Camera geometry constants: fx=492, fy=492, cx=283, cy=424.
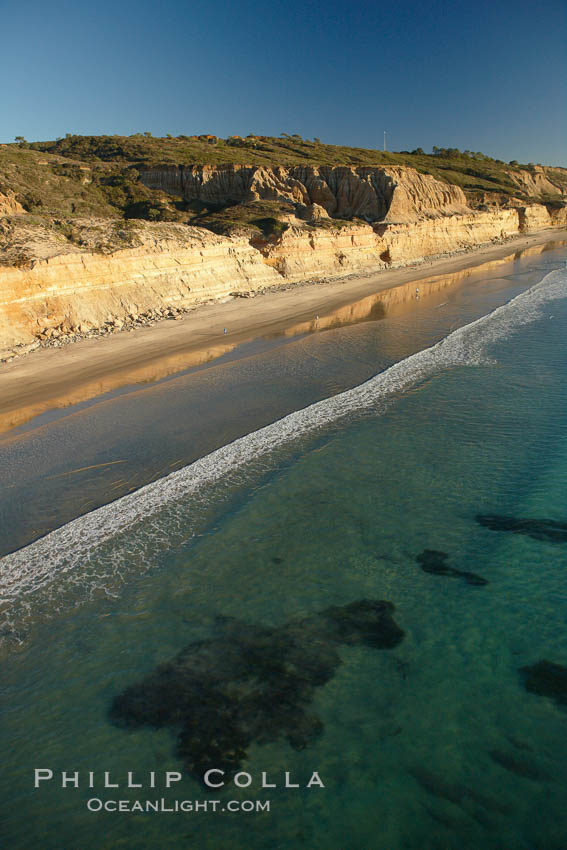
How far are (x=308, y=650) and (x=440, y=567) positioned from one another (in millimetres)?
2847

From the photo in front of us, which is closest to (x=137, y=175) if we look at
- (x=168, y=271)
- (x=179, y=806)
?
(x=168, y=271)

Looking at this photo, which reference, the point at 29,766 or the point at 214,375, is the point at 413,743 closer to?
the point at 29,766

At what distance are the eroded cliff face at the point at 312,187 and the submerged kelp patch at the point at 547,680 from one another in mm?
44320

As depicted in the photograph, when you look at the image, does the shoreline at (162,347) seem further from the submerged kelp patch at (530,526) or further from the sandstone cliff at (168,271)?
the submerged kelp patch at (530,526)

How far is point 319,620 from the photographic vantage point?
734 centimetres

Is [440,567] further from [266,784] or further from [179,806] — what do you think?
[179,806]

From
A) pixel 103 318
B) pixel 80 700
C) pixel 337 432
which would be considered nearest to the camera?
pixel 80 700

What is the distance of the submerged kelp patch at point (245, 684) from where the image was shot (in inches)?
225

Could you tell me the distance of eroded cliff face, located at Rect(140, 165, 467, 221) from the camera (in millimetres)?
45688

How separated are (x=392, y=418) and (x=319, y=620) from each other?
7.88 m

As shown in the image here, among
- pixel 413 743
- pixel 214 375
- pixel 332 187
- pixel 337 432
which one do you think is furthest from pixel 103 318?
pixel 332 187

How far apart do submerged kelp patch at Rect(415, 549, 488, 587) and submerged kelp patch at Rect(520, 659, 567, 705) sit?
5.23 feet

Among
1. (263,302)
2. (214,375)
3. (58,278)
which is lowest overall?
(214,375)

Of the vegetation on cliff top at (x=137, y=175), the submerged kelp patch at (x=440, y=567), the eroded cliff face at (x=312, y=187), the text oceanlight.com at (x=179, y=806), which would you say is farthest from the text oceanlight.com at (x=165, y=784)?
the eroded cliff face at (x=312, y=187)
